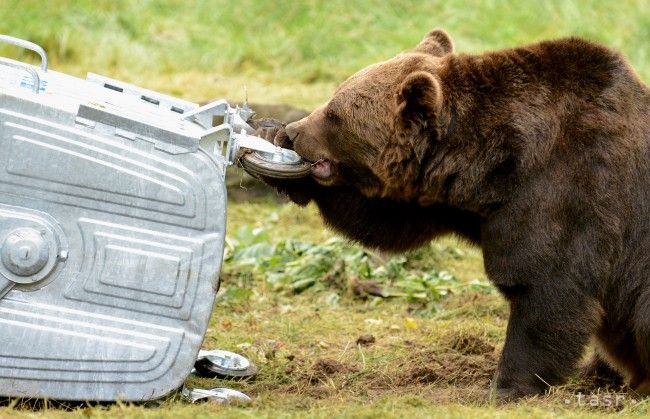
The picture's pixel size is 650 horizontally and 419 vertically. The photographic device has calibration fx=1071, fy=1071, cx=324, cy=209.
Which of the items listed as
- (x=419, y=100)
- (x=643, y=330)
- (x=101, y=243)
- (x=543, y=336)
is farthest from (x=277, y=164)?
(x=643, y=330)

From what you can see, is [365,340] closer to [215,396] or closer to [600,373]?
[600,373]

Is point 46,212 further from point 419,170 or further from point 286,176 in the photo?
point 419,170

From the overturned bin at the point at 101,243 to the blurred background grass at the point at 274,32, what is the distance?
8190 millimetres

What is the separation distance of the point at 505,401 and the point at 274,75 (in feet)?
28.8

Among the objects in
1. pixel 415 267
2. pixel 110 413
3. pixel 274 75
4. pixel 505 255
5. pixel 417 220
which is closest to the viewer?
pixel 110 413

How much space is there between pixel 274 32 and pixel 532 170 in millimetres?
9910

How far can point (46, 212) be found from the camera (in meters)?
4.63

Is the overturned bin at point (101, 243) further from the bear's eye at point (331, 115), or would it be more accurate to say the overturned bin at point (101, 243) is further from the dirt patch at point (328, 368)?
the dirt patch at point (328, 368)

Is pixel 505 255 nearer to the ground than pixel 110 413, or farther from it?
farther from it

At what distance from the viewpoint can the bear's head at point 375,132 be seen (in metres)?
5.61

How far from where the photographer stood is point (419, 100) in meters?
5.51

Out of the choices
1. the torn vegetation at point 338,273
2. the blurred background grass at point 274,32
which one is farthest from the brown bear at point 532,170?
the blurred background grass at point 274,32

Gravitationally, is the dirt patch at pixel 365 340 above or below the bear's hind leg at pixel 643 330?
below

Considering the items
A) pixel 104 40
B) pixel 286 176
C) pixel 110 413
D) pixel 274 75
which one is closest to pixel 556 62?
pixel 286 176
